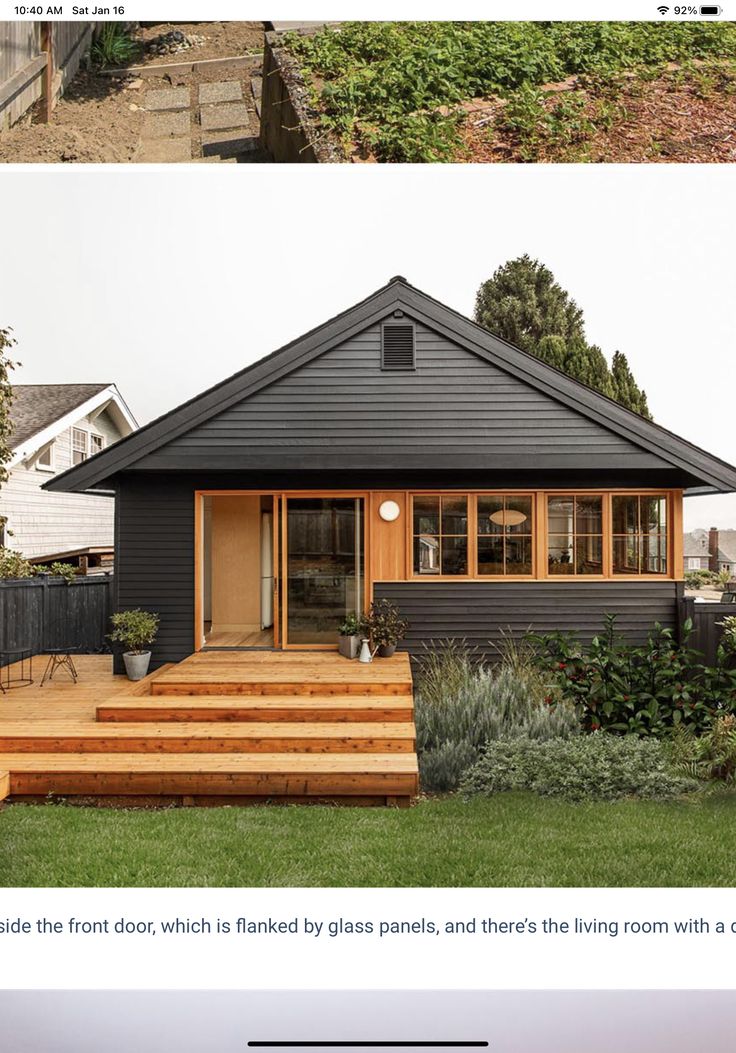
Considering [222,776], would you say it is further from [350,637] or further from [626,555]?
[626,555]

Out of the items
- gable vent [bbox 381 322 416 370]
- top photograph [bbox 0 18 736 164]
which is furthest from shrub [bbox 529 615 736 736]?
top photograph [bbox 0 18 736 164]

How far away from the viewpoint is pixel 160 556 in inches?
236

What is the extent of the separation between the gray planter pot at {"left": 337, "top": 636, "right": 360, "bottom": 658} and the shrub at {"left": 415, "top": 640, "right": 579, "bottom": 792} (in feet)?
2.83

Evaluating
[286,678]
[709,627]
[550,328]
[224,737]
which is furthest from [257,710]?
[550,328]

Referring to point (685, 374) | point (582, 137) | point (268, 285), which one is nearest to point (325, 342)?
point (268, 285)

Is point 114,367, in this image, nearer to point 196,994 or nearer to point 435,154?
point 435,154

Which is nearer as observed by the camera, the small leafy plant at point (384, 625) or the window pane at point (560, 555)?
the small leafy plant at point (384, 625)

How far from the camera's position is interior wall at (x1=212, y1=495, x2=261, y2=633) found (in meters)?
7.05

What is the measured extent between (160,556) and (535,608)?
3478 millimetres

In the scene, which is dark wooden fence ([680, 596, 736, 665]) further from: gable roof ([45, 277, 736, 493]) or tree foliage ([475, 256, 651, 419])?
tree foliage ([475, 256, 651, 419])

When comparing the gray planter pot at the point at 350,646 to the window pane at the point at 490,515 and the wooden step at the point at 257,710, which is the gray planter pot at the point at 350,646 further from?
the window pane at the point at 490,515

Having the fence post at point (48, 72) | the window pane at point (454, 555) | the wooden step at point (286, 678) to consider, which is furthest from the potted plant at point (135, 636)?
the fence post at point (48, 72)

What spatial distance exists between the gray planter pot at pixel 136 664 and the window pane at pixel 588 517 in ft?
13.3

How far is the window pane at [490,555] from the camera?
586 cm
